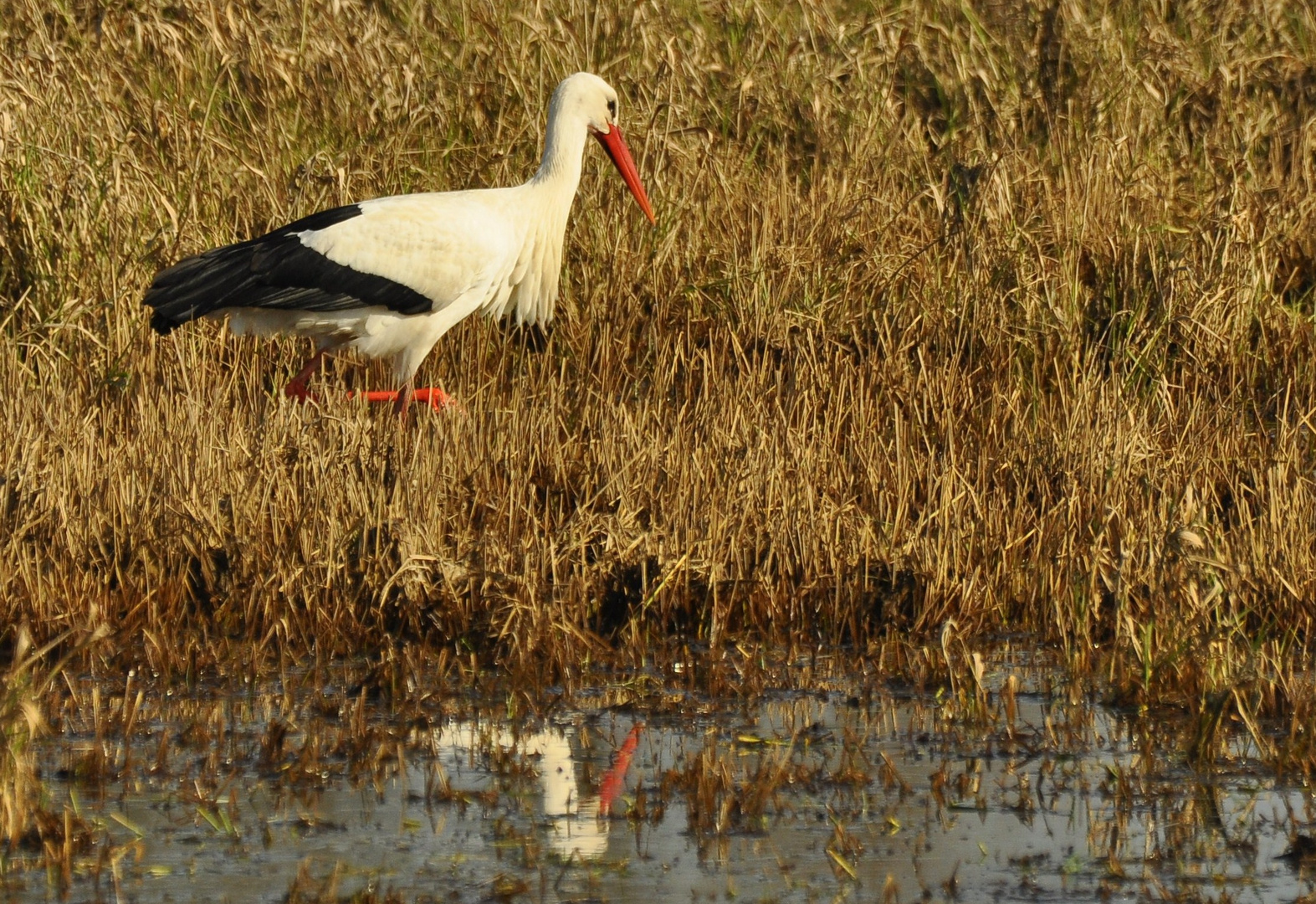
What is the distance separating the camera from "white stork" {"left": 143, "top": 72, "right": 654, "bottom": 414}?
6090mm

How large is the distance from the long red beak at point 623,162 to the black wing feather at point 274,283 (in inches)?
34.1

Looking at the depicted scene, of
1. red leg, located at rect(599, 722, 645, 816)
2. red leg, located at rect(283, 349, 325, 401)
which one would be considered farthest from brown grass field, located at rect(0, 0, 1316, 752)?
red leg, located at rect(599, 722, 645, 816)

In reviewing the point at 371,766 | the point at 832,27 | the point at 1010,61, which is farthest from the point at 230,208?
the point at 371,766

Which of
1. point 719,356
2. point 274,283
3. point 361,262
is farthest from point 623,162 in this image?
point 274,283

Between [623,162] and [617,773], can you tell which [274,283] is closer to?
[623,162]

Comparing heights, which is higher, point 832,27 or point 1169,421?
point 832,27

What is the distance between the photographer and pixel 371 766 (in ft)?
12.2

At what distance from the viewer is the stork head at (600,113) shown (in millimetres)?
6664

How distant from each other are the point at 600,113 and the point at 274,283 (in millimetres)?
1364

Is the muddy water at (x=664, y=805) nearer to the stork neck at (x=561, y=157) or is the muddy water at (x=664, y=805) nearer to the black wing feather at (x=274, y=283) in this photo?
the black wing feather at (x=274, y=283)

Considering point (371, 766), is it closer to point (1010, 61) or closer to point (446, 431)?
→ point (446, 431)

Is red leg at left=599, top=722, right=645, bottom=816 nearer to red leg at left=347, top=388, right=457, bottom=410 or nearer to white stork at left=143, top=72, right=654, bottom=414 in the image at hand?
red leg at left=347, top=388, right=457, bottom=410

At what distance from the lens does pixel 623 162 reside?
6.80 meters

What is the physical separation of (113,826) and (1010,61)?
5.71m
